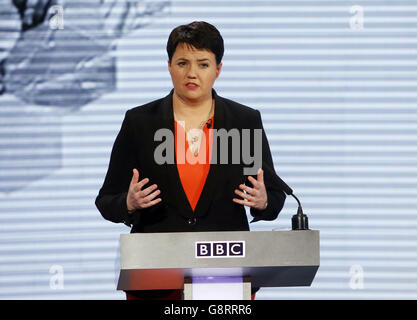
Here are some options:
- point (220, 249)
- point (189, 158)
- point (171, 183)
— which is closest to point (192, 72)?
point (189, 158)

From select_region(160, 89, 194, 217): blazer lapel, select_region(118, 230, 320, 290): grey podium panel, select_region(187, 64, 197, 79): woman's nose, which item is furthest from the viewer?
select_region(187, 64, 197, 79): woman's nose

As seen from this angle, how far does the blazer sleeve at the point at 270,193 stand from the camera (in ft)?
9.93

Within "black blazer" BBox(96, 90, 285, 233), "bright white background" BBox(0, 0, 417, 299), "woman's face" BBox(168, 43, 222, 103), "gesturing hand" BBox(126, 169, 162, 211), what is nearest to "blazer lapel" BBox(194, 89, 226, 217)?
"black blazer" BBox(96, 90, 285, 233)

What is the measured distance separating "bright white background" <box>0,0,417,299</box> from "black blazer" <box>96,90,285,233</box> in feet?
3.38

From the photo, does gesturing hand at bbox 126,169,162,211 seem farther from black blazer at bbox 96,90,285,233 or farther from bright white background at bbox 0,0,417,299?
bright white background at bbox 0,0,417,299

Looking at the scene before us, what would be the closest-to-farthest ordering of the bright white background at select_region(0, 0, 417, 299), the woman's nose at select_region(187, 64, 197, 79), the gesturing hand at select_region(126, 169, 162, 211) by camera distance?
the gesturing hand at select_region(126, 169, 162, 211)
the woman's nose at select_region(187, 64, 197, 79)
the bright white background at select_region(0, 0, 417, 299)

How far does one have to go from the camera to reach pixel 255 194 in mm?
2834

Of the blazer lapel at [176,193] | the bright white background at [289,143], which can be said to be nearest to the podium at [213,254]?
the blazer lapel at [176,193]

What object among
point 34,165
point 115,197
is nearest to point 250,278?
point 115,197

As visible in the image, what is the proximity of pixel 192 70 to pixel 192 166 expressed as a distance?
351mm

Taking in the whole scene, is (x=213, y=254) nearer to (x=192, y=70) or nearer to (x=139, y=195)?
(x=139, y=195)

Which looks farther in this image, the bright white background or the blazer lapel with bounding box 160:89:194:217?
the bright white background

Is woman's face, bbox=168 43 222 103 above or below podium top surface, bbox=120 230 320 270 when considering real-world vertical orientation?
above

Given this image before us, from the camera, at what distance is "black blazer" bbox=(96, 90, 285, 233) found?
302 centimetres
